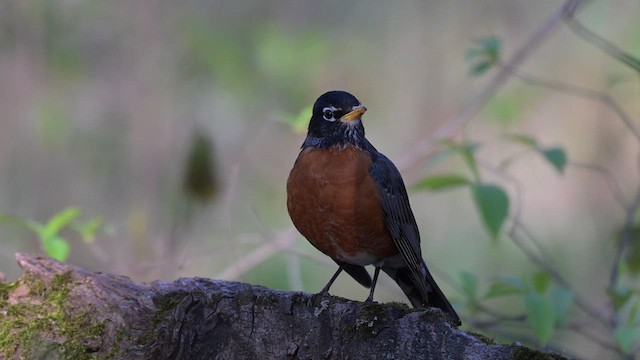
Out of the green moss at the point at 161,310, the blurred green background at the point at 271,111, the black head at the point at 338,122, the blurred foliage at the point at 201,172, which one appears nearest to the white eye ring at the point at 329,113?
the black head at the point at 338,122

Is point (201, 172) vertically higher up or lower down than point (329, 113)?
higher up

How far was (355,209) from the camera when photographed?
3824mm

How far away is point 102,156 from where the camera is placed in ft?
23.3

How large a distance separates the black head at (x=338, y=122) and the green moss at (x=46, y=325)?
60.9 inches

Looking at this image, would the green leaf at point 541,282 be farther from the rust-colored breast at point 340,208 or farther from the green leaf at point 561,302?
the rust-colored breast at point 340,208

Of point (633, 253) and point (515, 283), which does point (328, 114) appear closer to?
point (515, 283)

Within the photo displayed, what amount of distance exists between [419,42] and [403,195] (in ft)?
12.7

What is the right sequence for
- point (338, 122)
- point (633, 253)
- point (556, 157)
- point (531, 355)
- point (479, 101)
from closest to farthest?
point (531, 355), point (556, 157), point (338, 122), point (633, 253), point (479, 101)

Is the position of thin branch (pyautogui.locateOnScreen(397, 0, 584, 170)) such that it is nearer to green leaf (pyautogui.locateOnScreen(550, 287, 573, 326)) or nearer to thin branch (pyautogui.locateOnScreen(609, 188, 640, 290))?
thin branch (pyautogui.locateOnScreen(609, 188, 640, 290))

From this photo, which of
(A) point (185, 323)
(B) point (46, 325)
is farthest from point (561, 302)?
(B) point (46, 325)

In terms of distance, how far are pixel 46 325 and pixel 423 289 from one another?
174cm

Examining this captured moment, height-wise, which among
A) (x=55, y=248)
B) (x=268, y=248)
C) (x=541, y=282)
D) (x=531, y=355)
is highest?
(x=268, y=248)

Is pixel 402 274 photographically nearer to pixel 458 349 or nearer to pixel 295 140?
pixel 458 349

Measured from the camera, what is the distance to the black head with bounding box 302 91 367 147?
4133 millimetres
